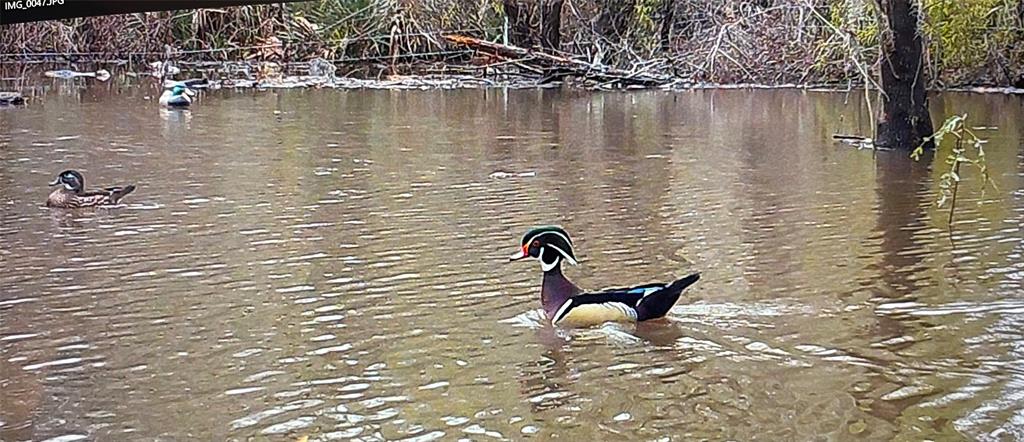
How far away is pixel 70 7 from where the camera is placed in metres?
2.01

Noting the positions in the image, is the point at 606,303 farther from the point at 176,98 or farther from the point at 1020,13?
the point at 1020,13

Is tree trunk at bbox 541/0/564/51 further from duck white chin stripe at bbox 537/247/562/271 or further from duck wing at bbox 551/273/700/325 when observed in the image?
duck wing at bbox 551/273/700/325

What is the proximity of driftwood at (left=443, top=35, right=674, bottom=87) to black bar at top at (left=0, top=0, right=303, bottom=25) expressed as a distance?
19.8m

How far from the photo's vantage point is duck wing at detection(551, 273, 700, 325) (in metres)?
5.66

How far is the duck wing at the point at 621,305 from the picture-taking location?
18.6ft

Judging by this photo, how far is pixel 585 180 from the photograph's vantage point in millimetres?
10258

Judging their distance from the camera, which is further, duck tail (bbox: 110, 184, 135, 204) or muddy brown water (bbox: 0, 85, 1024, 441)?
duck tail (bbox: 110, 184, 135, 204)

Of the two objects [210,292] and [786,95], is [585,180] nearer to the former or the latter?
[210,292]

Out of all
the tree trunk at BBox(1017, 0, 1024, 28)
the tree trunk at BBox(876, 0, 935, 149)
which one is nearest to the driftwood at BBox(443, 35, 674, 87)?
the tree trunk at BBox(1017, 0, 1024, 28)

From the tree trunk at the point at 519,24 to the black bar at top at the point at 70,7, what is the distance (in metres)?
22.4

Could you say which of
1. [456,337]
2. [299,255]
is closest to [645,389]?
[456,337]

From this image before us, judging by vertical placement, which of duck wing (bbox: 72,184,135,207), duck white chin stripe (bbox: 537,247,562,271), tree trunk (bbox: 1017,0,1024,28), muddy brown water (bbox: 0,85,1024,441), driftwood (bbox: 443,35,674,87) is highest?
tree trunk (bbox: 1017,0,1024,28)

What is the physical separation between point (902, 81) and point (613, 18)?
12.6 metres

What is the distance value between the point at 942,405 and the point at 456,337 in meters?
1.87
